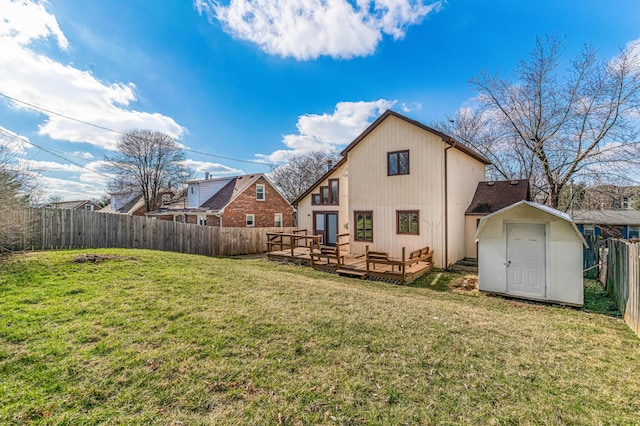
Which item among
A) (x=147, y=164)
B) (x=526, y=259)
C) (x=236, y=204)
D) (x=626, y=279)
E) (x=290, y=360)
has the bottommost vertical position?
(x=290, y=360)

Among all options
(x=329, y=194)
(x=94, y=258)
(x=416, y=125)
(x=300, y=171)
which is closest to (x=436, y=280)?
(x=416, y=125)

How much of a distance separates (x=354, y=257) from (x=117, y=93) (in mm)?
16320

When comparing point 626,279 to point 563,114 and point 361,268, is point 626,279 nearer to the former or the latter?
point 361,268

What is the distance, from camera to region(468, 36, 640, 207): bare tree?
38.0 feet

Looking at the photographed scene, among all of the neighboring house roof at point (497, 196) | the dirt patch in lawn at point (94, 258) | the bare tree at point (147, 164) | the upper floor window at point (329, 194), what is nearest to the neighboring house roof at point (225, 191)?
the upper floor window at point (329, 194)

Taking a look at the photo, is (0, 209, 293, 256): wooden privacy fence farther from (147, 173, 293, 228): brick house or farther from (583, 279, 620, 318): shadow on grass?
(583, 279, 620, 318): shadow on grass

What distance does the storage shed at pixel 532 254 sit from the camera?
7352mm

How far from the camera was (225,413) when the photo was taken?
8.87ft

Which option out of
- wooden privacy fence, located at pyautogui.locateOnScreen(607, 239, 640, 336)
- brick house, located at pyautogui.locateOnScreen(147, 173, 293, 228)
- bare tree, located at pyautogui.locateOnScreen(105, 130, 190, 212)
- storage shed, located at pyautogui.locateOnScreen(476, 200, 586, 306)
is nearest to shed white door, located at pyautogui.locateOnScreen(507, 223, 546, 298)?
storage shed, located at pyautogui.locateOnScreen(476, 200, 586, 306)

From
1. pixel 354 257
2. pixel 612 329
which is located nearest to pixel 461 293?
pixel 612 329

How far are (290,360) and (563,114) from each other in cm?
1784

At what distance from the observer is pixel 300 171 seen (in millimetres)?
37969

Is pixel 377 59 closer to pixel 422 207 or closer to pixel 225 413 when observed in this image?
pixel 422 207

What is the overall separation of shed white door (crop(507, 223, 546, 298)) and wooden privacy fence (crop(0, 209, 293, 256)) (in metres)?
14.9
